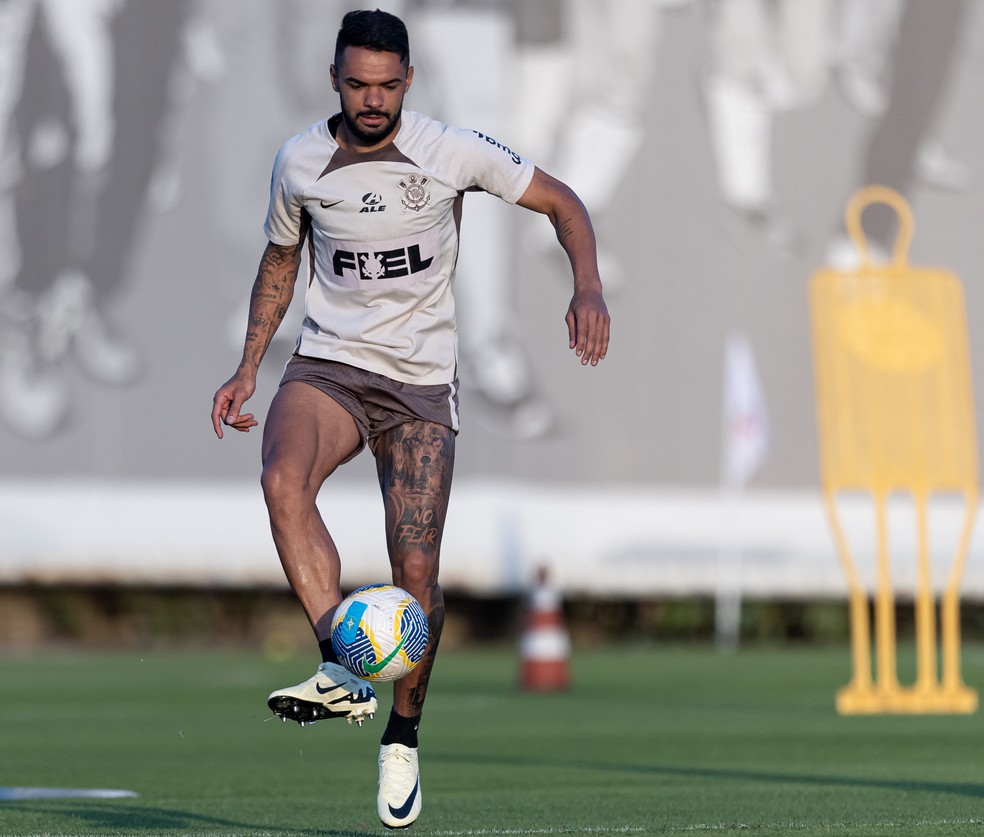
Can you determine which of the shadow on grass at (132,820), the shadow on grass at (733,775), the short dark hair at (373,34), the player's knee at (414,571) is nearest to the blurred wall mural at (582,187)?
the shadow on grass at (733,775)

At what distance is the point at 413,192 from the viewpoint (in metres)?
7.03

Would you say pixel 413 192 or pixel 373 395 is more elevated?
pixel 413 192

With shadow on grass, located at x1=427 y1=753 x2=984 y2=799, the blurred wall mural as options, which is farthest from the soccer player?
the blurred wall mural

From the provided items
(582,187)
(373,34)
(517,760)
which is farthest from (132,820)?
(582,187)

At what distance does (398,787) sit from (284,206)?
6.22 feet

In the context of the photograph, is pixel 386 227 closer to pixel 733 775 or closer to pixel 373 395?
pixel 373 395

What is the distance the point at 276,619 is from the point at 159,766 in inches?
712

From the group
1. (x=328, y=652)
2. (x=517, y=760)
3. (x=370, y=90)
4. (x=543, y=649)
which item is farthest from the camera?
(x=543, y=649)

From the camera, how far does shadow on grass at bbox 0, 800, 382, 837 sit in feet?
23.8

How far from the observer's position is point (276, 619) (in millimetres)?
28547

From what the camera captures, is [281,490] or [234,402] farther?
[234,402]

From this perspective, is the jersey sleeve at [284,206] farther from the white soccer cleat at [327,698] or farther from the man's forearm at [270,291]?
the white soccer cleat at [327,698]

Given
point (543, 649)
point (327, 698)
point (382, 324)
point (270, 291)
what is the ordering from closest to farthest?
1. point (327, 698)
2. point (382, 324)
3. point (270, 291)
4. point (543, 649)

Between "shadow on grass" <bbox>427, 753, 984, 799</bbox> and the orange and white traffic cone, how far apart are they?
18.3 ft
